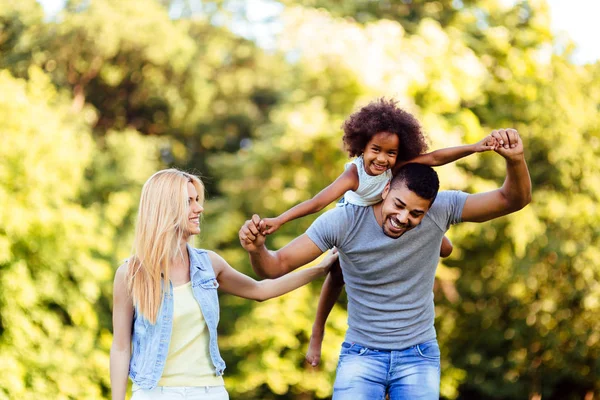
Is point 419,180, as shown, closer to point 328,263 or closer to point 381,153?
point 381,153

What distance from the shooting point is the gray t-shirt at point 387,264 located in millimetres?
3023

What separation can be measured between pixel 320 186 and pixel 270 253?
9.22 metres

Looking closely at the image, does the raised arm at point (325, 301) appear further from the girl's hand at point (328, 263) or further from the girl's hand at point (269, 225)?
the girl's hand at point (269, 225)

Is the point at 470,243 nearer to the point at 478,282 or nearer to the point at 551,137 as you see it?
the point at 478,282

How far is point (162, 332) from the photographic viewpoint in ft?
8.87

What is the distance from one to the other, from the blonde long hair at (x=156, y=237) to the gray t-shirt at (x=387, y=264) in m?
0.52

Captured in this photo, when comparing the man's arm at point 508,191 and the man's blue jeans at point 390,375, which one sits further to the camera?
the man's blue jeans at point 390,375

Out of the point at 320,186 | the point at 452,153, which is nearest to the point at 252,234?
the point at 452,153

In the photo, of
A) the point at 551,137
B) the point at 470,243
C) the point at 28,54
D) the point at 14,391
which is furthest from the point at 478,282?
the point at 28,54

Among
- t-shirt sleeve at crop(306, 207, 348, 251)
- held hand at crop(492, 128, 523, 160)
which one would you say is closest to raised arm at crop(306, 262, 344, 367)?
t-shirt sleeve at crop(306, 207, 348, 251)

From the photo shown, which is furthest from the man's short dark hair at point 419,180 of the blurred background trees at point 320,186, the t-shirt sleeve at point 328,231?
the blurred background trees at point 320,186

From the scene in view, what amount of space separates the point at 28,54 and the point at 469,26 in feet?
25.3

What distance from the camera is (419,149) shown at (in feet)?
10.5

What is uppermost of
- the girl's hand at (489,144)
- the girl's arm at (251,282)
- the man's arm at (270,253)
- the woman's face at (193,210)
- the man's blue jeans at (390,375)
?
the girl's hand at (489,144)
